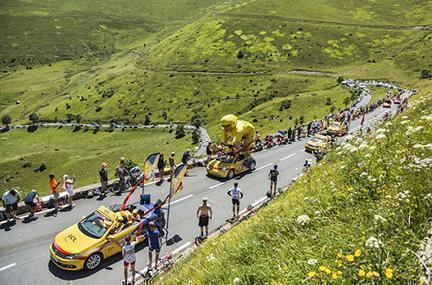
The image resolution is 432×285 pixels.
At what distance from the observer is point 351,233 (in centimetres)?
529

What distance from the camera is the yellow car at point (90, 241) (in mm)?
13055

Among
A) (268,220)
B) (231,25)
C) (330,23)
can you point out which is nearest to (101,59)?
(231,25)

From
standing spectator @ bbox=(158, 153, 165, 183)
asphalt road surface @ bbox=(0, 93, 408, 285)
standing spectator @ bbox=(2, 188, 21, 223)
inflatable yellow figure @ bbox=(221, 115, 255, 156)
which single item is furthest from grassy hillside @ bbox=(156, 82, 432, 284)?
standing spectator @ bbox=(158, 153, 165, 183)

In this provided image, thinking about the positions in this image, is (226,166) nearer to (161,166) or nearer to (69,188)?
(161,166)

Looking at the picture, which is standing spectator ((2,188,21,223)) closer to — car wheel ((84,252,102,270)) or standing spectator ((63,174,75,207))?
standing spectator ((63,174,75,207))

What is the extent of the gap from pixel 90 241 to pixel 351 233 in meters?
10.9

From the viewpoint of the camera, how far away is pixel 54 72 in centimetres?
15938

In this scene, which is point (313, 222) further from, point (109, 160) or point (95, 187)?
point (109, 160)

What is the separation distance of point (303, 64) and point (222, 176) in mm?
83681

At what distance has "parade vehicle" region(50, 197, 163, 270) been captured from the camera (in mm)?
13070

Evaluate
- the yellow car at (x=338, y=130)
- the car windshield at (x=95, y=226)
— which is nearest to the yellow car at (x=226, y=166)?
the car windshield at (x=95, y=226)

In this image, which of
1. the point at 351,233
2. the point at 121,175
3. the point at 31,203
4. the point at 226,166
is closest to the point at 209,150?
the point at 226,166

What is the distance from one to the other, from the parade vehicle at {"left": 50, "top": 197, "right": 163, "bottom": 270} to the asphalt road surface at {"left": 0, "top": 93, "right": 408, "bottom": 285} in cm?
42

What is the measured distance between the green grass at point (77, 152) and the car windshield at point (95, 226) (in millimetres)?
31753
